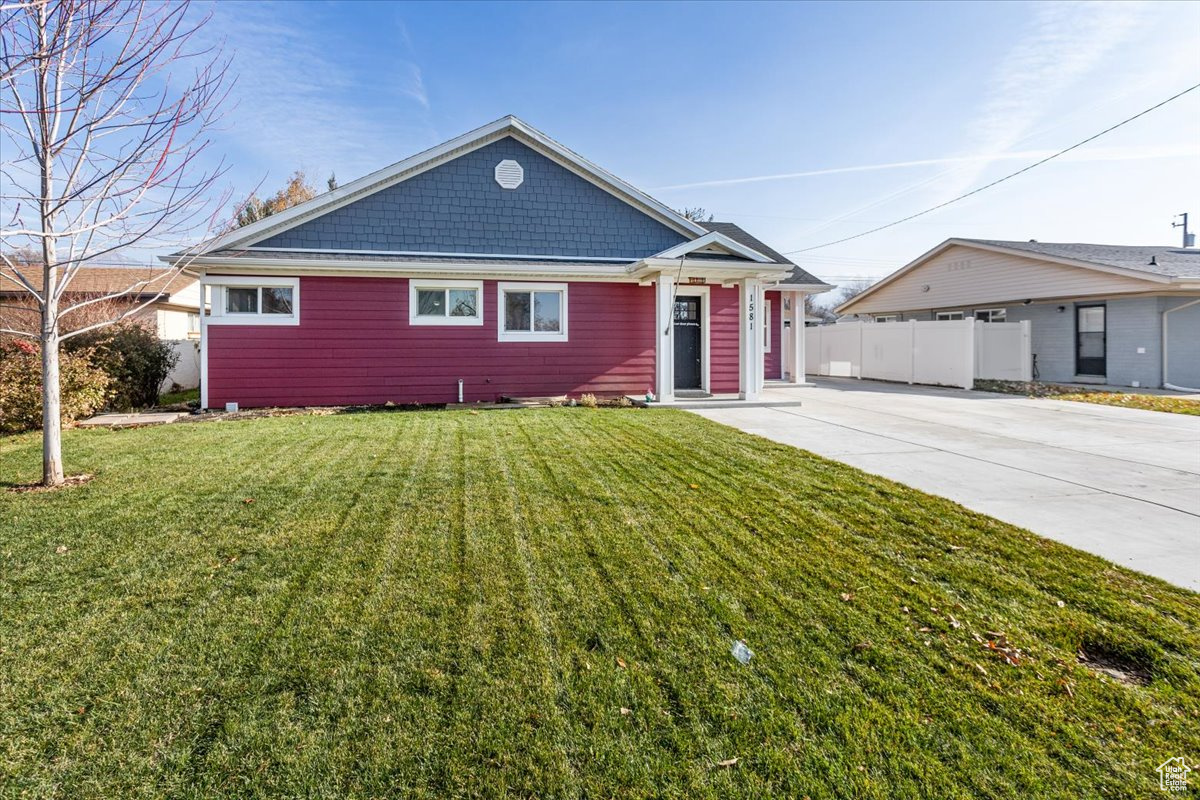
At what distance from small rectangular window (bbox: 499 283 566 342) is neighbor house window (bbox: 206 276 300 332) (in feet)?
13.5

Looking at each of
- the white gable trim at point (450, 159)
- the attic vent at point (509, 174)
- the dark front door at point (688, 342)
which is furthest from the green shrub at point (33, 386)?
the dark front door at point (688, 342)

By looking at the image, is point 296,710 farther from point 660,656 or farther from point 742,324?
point 742,324

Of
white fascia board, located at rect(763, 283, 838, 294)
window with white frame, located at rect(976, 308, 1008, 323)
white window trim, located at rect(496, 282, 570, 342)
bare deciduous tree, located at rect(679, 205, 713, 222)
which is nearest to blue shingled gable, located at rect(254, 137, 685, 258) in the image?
white window trim, located at rect(496, 282, 570, 342)

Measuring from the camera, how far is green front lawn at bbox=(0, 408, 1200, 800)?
203 cm

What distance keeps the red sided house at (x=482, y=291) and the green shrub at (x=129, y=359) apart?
2.01 metres

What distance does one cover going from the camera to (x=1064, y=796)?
191 cm

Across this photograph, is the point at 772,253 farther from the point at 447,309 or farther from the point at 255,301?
the point at 255,301

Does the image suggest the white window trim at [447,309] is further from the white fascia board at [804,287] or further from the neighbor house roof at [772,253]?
the white fascia board at [804,287]

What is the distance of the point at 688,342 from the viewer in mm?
12961

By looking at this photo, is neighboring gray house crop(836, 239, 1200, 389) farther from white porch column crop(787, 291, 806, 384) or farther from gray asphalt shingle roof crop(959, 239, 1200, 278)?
white porch column crop(787, 291, 806, 384)

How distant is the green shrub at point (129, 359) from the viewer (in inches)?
433

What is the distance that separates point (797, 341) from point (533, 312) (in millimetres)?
8887

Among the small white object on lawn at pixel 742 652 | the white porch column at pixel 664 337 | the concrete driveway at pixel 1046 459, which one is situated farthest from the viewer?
the white porch column at pixel 664 337

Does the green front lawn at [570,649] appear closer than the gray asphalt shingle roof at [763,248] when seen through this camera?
Yes
